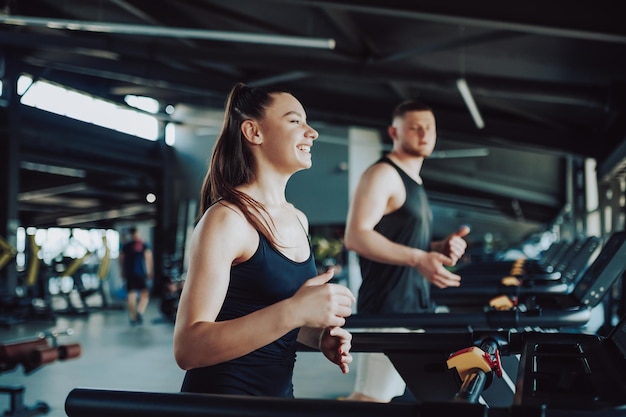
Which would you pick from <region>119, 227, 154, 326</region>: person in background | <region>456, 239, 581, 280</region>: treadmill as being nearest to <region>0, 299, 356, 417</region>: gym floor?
<region>119, 227, 154, 326</region>: person in background

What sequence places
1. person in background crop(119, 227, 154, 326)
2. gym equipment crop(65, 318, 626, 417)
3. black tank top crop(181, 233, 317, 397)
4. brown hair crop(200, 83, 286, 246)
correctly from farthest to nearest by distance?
person in background crop(119, 227, 154, 326), brown hair crop(200, 83, 286, 246), black tank top crop(181, 233, 317, 397), gym equipment crop(65, 318, 626, 417)

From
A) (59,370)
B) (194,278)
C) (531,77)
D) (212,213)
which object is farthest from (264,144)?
(531,77)

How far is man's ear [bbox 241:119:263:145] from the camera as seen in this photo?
134 cm

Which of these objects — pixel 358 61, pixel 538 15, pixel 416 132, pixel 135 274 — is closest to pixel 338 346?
pixel 416 132

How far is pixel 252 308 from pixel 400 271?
4.19 feet

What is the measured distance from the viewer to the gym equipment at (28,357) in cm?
351

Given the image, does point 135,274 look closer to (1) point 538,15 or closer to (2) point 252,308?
(1) point 538,15

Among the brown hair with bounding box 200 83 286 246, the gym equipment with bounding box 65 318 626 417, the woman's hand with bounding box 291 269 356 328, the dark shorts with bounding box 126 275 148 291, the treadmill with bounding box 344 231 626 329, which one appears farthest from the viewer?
the dark shorts with bounding box 126 275 148 291

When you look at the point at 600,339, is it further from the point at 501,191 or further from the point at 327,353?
the point at 501,191

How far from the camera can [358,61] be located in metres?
7.67

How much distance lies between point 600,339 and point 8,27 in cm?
891

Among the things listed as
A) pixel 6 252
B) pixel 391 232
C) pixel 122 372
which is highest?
pixel 391 232

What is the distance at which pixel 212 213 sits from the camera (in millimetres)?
1208

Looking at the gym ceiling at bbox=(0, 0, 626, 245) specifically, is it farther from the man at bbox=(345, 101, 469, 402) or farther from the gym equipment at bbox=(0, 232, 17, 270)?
the gym equipment at bbox=(0, 232, 17, 270)
